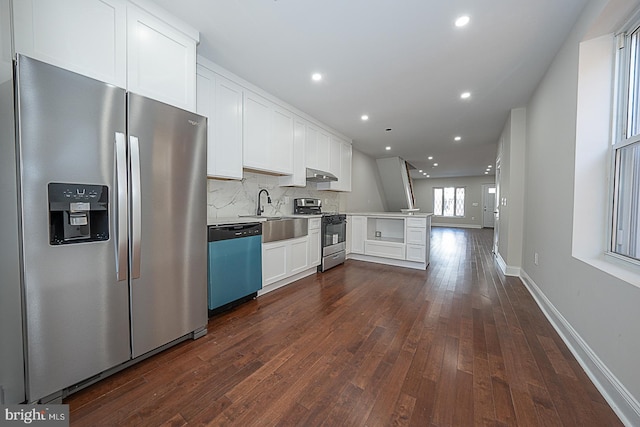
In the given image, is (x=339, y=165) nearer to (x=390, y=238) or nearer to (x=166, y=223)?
(x=390, y=238)

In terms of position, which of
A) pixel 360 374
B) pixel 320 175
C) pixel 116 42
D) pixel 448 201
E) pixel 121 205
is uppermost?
pixel 116 42

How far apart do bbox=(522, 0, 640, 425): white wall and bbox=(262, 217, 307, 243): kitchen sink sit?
2811 mm

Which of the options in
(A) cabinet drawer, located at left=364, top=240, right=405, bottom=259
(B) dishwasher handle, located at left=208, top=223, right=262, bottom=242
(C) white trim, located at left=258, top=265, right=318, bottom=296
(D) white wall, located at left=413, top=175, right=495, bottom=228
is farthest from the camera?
(D) white wall, located at left=413, top=175, right=495, bottom=228

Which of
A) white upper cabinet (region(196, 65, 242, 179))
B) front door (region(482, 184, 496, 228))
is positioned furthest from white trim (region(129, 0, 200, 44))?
front door (region(482, 184, 496, 228))

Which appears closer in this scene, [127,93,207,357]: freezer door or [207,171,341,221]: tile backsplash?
[127,93,207,357]: freezer door

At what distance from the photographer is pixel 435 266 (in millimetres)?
4469

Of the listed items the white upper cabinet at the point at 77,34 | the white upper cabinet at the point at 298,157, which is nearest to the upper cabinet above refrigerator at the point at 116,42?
the white upper cabinet at the point at 77,34

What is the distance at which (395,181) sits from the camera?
7.61 meters

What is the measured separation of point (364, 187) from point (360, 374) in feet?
18.8

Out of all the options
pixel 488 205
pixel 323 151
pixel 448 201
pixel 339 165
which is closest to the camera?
pixel 323 151

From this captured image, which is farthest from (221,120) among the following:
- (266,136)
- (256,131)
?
(266,136)

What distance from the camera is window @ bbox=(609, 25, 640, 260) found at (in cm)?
154

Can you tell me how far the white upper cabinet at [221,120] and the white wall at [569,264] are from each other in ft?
10.2

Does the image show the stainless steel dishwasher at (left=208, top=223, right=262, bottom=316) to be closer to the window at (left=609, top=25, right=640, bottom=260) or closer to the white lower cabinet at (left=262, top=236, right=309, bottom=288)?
the white lower cabinet at (left=262, top=236, right=309, bottom=288)
